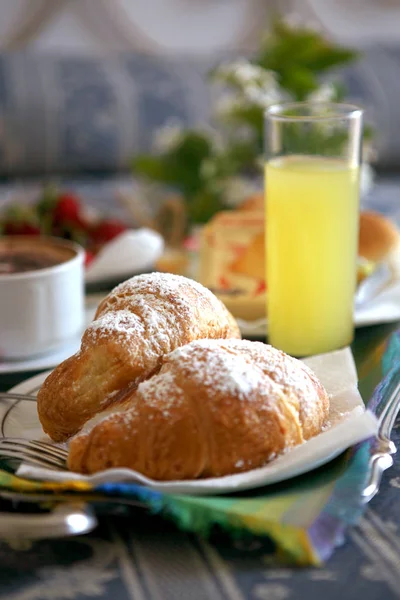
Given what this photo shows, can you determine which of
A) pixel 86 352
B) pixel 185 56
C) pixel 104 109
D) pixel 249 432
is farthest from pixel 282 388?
pixel 185 56

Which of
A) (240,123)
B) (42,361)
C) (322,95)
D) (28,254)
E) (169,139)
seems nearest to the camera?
(42,361)

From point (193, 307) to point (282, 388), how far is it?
15cm

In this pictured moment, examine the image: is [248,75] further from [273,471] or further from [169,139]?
[273,471]

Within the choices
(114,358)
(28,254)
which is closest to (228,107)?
(28,254)

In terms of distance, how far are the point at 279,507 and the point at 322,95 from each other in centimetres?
135

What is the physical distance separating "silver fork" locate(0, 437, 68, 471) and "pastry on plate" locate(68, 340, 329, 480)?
0.12 feet

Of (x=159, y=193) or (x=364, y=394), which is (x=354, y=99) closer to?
(x=159, y=193)

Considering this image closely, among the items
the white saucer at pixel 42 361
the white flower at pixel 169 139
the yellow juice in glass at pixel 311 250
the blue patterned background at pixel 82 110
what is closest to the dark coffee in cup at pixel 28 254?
the white saucer at pixel 42 361

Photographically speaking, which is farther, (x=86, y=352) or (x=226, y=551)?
(x=86, y=352)

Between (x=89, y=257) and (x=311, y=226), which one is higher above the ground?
(x=311, y=226)

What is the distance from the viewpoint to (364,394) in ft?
2.80

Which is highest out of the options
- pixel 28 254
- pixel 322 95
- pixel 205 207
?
pixel 322 95

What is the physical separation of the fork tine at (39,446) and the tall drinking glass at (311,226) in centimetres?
42

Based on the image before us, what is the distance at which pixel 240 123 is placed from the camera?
1.93 m
